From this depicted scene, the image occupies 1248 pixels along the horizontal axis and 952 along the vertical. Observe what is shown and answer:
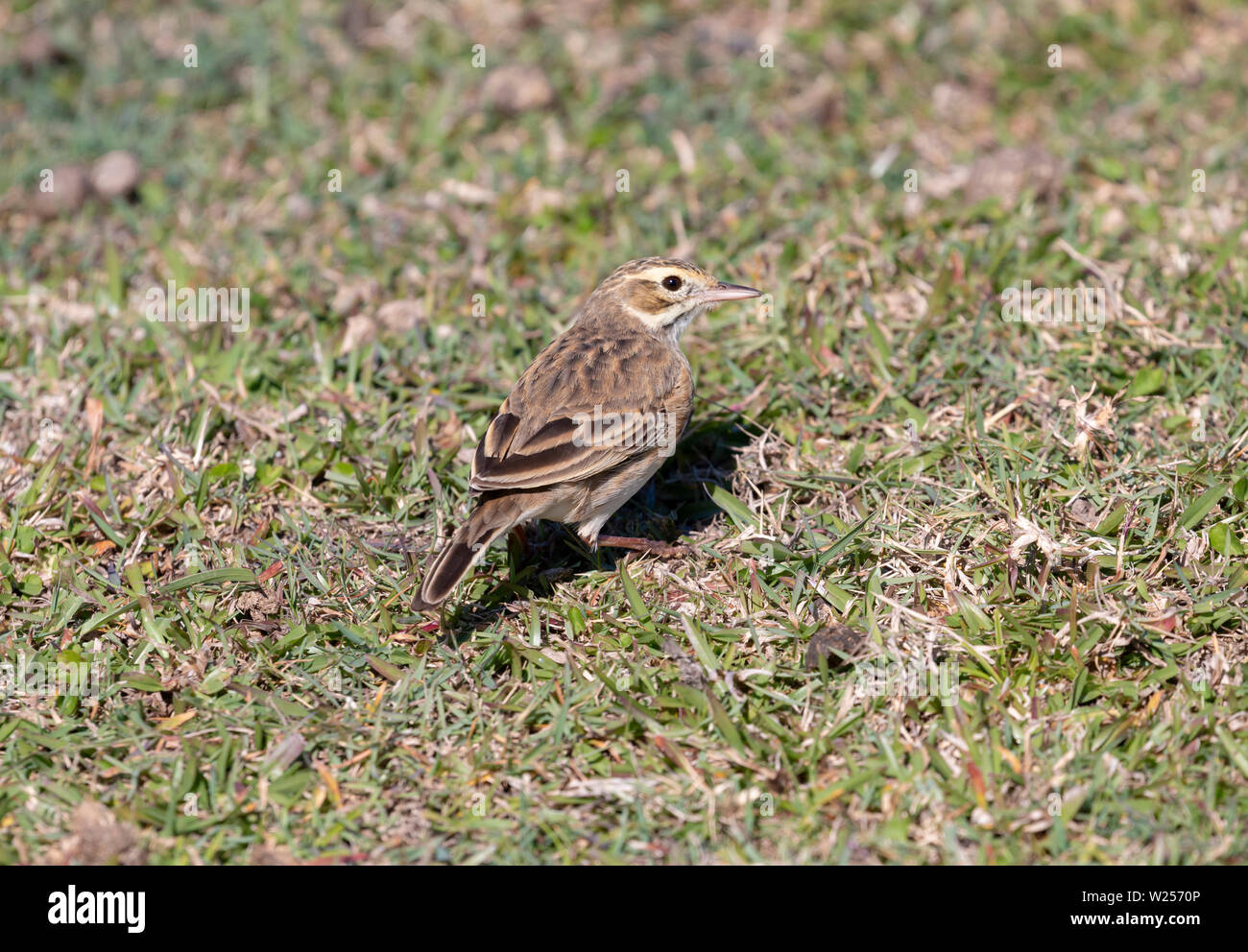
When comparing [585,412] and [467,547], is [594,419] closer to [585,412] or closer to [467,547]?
[585,412]

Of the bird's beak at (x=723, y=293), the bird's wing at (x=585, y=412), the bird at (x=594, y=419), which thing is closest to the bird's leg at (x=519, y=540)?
the bird at (x=594, y=419)

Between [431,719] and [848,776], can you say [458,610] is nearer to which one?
[431,719]

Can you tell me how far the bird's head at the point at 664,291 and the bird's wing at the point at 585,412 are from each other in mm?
189

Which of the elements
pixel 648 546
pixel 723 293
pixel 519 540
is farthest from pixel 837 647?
pixel 723 293

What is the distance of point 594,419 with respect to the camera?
18.2ft

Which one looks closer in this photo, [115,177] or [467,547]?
[467,547]

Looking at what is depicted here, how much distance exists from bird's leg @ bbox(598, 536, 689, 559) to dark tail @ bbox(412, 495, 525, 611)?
1.85 feet

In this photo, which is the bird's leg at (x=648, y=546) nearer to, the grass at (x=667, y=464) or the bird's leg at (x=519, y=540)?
the grass at (x=667, y=464)

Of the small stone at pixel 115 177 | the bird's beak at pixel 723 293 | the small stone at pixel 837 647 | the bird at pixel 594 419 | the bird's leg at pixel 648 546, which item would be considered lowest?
the small stone at pixel 837 647

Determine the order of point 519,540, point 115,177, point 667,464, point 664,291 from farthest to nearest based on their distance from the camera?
point 115,177 → point 667,464 → point 664,291 → point 519,540

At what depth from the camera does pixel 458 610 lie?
551 centimetres

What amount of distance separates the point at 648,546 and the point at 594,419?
2.13 feet

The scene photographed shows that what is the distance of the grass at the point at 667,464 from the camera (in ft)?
15.0

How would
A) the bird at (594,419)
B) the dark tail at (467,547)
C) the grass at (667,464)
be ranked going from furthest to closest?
the bird at (594,419) < the dark tail at (467,547) < the grass at (667,464)
